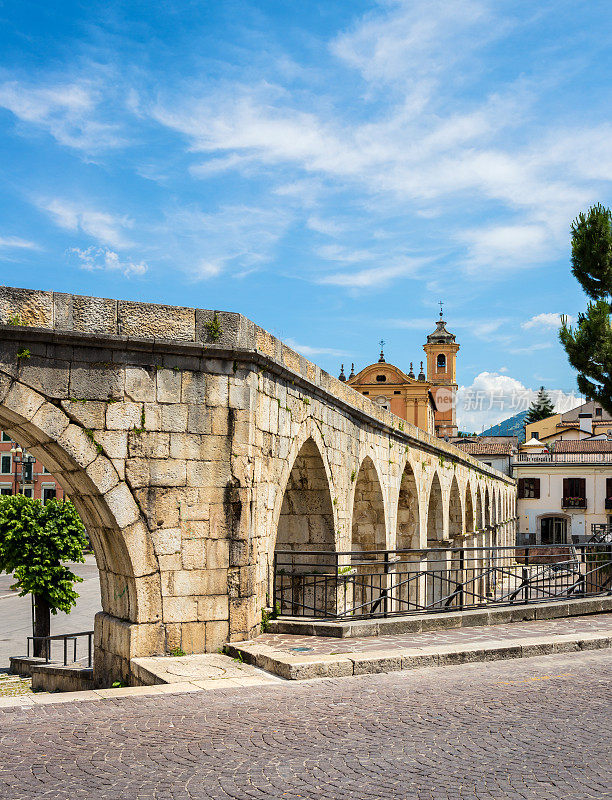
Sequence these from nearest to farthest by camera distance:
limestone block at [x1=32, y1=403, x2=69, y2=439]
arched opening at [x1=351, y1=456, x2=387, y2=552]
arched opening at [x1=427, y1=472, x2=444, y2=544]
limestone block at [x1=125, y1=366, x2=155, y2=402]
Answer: limestone block at [x1=32, y1=403, x2=69, y2=439]
limestone block at [x1=125, y1=366, x2=155, y2=402]
arched opening at [x1=351, y1=456, x2=387, y2=552]
arched opening at [x1=427, y1=472, x2=444, y2=544]

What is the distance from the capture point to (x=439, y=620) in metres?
8.41

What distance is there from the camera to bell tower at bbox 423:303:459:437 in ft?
247

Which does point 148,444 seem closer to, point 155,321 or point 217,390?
point 217,390

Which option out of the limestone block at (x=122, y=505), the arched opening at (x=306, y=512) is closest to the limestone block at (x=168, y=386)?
the limestone block at (x=122, y=505)

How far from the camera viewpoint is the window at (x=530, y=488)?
181 feet

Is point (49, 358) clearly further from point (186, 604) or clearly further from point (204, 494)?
point (186, 604)

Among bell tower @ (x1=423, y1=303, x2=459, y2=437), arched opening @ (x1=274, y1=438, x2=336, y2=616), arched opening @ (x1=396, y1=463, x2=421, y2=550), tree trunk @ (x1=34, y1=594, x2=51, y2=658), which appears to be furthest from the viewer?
bell tower @ (x1=423, y1=303, x2=459, y2=437)

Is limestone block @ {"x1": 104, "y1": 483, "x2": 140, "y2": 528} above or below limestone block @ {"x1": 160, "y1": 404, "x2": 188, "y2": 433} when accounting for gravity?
below

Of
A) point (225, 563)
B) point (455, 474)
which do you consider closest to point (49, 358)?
point (225, 563)

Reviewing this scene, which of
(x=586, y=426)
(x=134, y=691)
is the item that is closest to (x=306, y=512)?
(x=134, y=691)

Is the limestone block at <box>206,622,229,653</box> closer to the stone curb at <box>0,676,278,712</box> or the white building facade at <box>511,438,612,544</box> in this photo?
the stone curb at <box>0,676,278,712</box>

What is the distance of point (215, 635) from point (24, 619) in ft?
56.8

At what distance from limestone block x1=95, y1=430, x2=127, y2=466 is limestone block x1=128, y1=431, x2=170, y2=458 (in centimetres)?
5

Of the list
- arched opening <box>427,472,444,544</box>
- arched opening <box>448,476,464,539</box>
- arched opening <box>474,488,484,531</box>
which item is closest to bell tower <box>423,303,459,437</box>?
arched opening <box>474,488,484,531</box>
